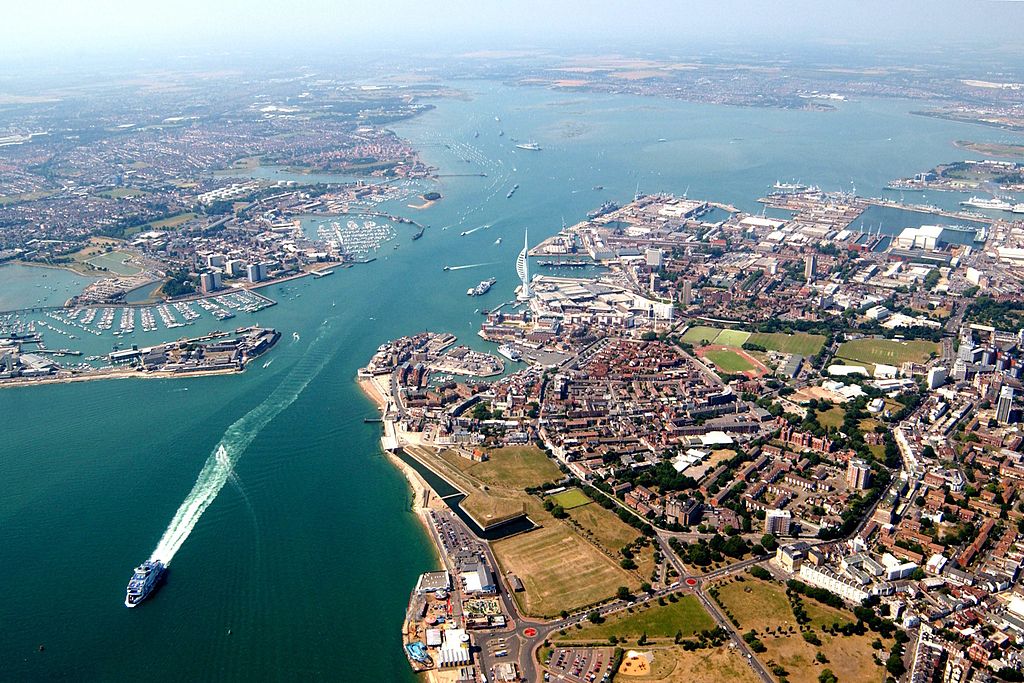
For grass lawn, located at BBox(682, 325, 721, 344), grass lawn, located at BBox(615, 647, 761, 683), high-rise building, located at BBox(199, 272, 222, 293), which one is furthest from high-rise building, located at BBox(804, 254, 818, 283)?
grass lawn, located at BBox(615, 647, 761, 683)

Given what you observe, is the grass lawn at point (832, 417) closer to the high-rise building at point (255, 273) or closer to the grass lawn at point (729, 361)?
the grass lawn at point (729, 361)

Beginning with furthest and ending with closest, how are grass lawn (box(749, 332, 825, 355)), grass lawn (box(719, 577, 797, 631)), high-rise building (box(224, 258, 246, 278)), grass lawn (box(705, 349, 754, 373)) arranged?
1. high-rise building (box(224, 258, 246, 278))
2. grass lawn (box(749, 332, 825, 355))
3. grass lawn (box(705, 349, 754, 373))
4. grass lawn (box(719, 577, 797, 631))

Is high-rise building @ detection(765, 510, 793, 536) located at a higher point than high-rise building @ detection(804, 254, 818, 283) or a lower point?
higher

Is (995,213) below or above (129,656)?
below

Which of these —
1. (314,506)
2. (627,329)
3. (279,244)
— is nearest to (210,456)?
(314,506)

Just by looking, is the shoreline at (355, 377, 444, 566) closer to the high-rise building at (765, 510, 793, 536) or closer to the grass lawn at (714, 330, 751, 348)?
the high-rise building at (765, 510, 793, 536)

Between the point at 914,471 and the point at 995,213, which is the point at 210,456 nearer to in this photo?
the point at 914,471
